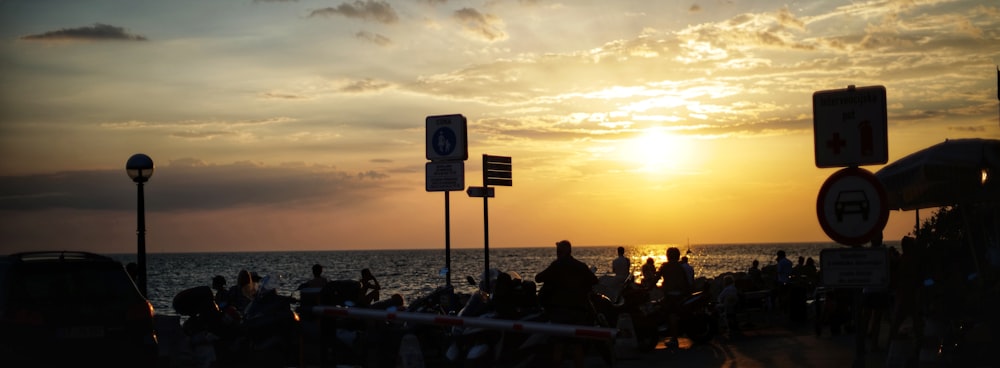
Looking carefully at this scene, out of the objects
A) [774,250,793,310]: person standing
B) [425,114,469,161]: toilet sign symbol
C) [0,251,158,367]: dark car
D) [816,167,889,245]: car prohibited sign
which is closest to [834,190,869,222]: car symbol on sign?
[816,167,889,245]: car prohibited sign

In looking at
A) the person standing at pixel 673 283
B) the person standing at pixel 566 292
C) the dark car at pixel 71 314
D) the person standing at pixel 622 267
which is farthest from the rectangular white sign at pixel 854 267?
the person standing at pixel 622 267

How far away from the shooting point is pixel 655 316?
19.0m

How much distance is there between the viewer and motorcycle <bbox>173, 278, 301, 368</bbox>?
49.5 feet

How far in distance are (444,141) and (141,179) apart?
18.4 ft

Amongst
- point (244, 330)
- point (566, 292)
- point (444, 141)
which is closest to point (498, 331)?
point (566, 292)

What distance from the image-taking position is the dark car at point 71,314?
13.1 m

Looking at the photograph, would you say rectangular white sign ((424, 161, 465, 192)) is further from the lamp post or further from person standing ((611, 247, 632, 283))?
person standing ((611, 247, 632, 283))

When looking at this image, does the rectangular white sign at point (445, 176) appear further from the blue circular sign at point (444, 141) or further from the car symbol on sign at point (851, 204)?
the car symbol on sign at point (851, 204)

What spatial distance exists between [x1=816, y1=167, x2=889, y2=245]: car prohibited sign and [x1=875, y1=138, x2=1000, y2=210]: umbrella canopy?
659cm

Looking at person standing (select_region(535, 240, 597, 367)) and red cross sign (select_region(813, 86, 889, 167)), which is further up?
red cross sign (select_region(813, 86, 889, 167))

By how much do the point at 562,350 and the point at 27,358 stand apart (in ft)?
21.0

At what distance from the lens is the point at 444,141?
58.4 feet

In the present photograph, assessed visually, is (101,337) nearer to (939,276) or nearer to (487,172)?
(487,172)

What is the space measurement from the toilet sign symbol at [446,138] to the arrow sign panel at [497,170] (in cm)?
118
